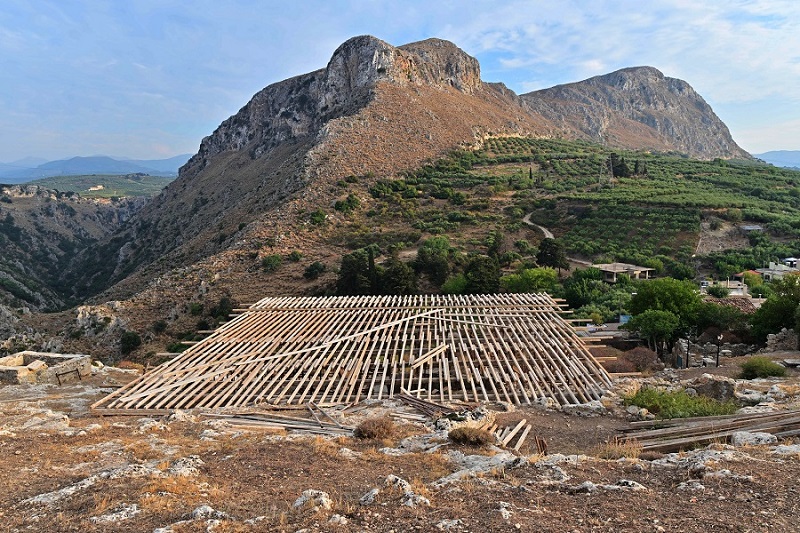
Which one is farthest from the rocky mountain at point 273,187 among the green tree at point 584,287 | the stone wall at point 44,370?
the green tree at point 584,287

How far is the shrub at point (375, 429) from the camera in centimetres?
789

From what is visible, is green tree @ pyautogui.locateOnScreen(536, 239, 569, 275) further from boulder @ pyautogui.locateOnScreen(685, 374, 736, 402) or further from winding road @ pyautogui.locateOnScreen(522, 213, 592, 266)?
boulder @ pyautogui.locateOnScreen(685, 374, 736, 402)

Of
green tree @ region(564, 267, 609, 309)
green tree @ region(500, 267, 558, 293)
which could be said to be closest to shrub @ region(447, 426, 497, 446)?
green tree @ region(500, 267, 558, 293)

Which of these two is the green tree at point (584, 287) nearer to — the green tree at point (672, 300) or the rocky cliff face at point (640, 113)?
the green tree at point (672, 300)

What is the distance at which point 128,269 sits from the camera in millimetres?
60469

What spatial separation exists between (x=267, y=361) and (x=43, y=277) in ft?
221

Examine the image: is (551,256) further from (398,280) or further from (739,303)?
(739,303)

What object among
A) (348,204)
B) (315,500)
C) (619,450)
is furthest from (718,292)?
(348,204)

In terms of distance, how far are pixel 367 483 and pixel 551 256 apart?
3105cm

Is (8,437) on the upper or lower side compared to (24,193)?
lower

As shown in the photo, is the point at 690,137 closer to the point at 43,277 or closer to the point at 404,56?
the point at 404,56

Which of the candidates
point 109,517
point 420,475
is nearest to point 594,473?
point 420,475

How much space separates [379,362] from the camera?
1182 cm

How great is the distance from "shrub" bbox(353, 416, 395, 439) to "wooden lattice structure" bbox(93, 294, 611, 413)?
200 centimetres
